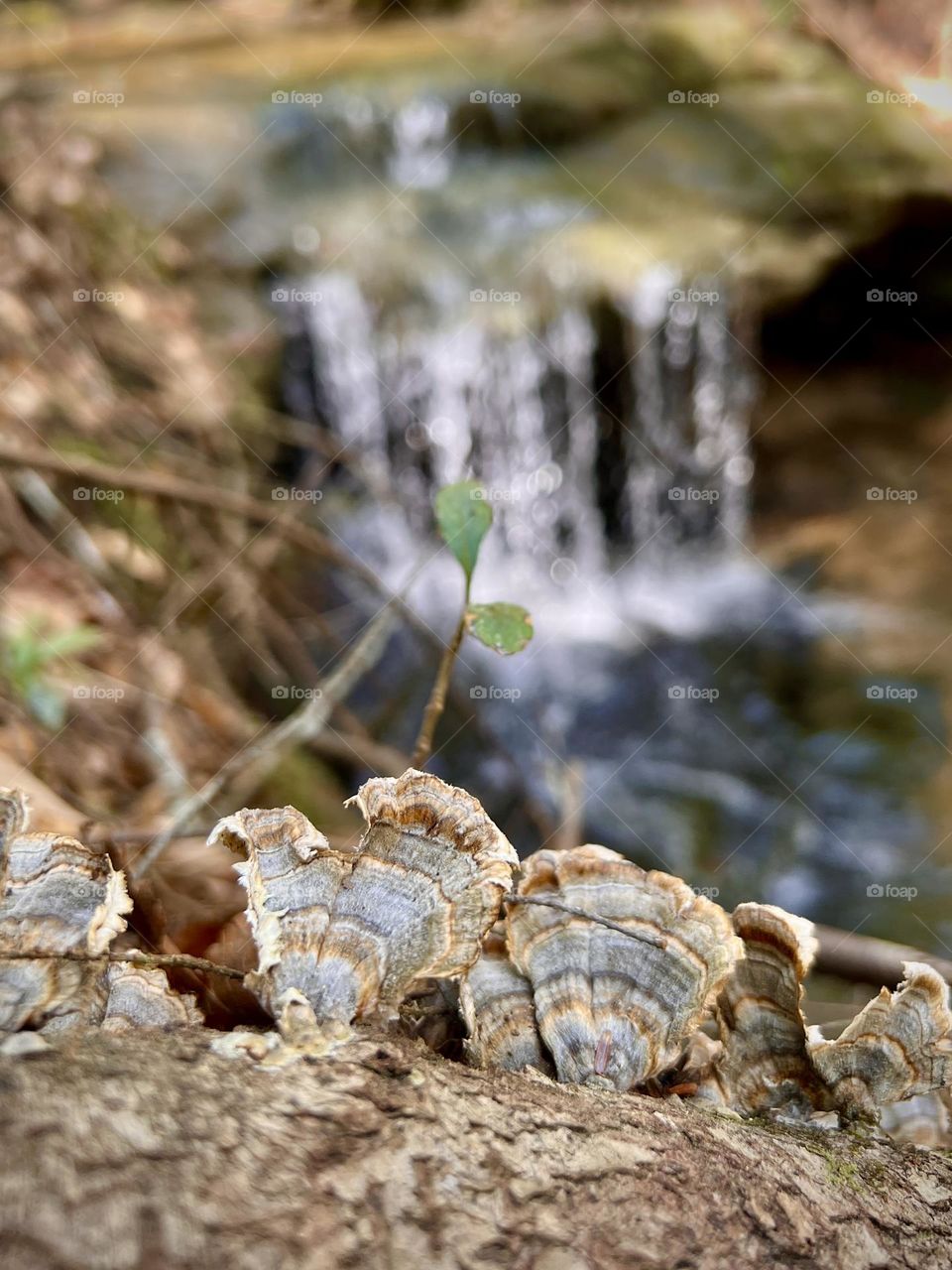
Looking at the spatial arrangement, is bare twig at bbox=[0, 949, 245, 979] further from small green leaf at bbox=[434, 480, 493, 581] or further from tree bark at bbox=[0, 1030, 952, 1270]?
small green leaf at bbox=[434, 480, 493, 581]

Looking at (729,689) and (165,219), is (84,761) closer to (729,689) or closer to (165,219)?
(729,689)

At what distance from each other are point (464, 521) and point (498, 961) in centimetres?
95

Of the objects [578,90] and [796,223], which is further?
[578,90]

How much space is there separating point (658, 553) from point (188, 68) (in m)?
7.27

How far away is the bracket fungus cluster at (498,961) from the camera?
104cm

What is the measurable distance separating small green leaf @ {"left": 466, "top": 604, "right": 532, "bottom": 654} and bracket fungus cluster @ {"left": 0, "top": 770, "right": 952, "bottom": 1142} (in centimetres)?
59

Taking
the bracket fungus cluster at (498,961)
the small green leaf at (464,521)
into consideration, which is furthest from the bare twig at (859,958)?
the small green leaf at (464,521)

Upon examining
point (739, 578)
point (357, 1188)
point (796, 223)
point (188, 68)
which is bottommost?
point (357, 1188)

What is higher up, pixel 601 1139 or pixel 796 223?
pixel 796 223

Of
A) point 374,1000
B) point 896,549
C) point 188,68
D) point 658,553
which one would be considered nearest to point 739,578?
point 658,553

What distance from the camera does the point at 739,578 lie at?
748cm

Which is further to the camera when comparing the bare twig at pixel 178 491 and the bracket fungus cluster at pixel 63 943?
the bare twig at pixel 178 491

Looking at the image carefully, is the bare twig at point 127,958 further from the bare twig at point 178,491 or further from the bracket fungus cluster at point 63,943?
the bare twig at point 178,491

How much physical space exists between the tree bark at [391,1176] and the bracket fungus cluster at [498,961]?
0.08m
